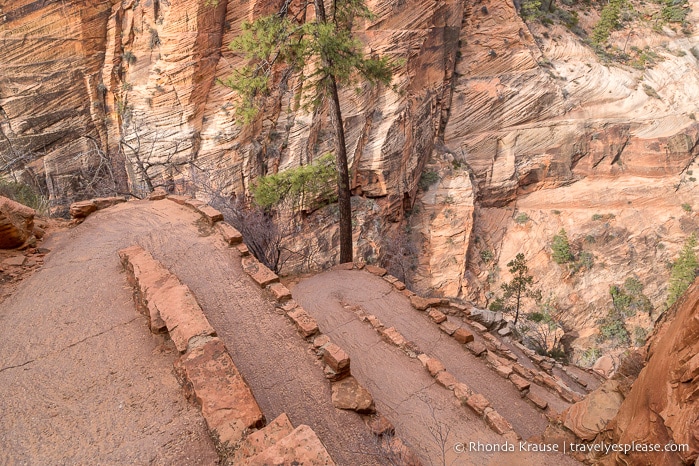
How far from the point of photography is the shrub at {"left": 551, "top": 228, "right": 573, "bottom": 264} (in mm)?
21969

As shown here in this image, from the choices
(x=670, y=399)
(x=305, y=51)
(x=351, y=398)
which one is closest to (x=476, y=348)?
(x=351, y=398)

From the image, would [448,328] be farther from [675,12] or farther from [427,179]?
[675,12]

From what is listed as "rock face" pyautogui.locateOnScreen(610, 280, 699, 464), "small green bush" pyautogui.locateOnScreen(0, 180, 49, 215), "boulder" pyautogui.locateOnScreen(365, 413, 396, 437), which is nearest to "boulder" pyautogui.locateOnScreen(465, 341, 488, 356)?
"rock face" pyautogui.locateOnScreen(610, 280, 699, 464)

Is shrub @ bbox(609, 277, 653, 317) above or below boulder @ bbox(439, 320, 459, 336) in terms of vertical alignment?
below

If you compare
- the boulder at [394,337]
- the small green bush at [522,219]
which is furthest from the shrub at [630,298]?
the boulder at [394,337]

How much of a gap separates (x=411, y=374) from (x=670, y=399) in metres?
3.74

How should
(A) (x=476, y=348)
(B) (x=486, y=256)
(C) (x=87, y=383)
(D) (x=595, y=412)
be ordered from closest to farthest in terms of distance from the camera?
(C) (x=87, y=383) < (D) (x=595, y=412) < (A) (x=476, y=348) < (B) (x=486, y=256)

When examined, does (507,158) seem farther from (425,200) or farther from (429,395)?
(429,395)

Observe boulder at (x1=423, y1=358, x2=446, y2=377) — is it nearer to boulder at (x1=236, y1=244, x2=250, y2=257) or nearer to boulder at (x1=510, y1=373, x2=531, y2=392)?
boulder at (x1=510, y1=373, x2=531, y2=392)

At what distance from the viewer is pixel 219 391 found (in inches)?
148

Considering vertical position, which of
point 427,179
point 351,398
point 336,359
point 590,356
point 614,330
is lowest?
point 614,330

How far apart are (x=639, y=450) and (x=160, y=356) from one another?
16.6ft

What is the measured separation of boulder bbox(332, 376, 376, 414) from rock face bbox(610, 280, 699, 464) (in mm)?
2620

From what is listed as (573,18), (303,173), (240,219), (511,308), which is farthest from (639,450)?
(573,18)
